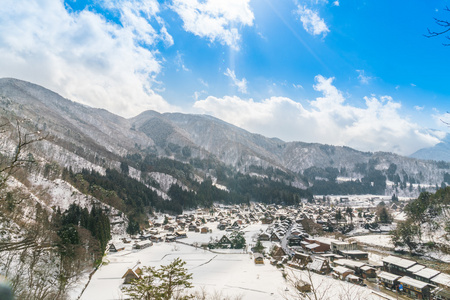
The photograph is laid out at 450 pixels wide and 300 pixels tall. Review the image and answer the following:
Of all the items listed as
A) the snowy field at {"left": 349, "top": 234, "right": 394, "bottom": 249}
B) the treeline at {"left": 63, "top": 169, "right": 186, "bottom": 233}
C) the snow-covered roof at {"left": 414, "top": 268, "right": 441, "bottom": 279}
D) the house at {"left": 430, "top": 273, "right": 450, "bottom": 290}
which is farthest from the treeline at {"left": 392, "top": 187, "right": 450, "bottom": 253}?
the treeline at {"left": 63, "top": 169, "right": 186, "bottom": 233}

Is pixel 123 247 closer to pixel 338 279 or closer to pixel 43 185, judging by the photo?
pixel 43 185

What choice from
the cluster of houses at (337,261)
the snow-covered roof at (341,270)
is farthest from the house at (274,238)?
the snow-covered roof at (341,270)

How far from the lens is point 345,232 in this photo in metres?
62.6

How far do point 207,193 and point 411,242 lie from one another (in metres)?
79.4

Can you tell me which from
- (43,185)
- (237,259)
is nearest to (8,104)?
(43,185)

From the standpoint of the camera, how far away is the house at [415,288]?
86.3 ft

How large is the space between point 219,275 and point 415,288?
23.1 meters

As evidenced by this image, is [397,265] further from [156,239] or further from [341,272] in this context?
[156,239]

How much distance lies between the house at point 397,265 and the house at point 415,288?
364 centimetres

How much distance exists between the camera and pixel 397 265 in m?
32.9

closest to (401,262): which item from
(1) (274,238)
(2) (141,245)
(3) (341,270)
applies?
A: (3) (341,270)

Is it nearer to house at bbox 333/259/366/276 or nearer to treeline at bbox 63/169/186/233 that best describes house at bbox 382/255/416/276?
house at bbox 333/259/366/276

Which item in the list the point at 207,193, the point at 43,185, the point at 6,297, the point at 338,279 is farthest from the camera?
the point at 207,193

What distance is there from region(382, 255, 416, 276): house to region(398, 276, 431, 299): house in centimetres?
364
